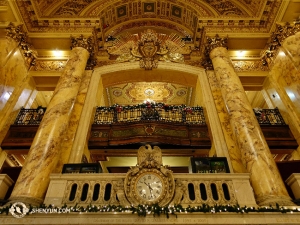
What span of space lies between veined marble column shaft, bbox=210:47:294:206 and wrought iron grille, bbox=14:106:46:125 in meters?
6.35

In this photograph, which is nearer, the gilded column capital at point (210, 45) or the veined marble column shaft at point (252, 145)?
the veined marble column shaft at point (252, 145)

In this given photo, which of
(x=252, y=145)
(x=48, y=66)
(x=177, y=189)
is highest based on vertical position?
(x=48, y=66)

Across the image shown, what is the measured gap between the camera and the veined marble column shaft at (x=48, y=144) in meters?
4.57

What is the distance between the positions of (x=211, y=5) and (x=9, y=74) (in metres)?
8.51

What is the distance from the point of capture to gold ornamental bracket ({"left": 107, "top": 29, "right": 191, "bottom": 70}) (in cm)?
935

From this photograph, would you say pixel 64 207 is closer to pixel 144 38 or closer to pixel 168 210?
pixel 168 210

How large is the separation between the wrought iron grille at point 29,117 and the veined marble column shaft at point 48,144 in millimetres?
2071

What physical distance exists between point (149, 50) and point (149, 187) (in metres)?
6.27

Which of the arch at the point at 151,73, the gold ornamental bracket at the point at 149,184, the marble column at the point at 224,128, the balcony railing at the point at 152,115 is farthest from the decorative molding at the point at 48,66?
the gold ornamental bracket at the point at 149,184

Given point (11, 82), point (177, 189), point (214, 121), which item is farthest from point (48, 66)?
→ point (177, 189)

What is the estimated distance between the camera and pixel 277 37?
26.9 ft

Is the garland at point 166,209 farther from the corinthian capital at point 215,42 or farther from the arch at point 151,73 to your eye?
the corinthian capital at point 215,42

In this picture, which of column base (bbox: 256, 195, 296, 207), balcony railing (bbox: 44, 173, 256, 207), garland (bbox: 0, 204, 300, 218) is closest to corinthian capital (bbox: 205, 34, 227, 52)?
balcony railing (bbox: 44, 173, 256, 207)

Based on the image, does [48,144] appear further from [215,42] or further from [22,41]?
[215,42]
